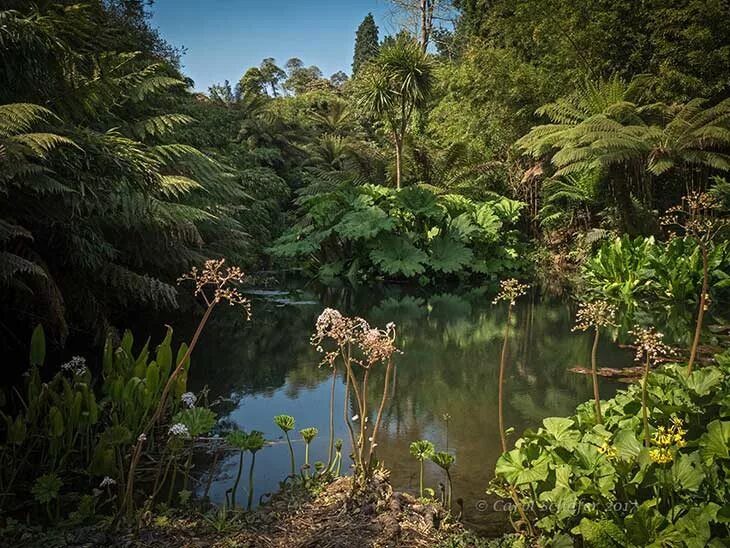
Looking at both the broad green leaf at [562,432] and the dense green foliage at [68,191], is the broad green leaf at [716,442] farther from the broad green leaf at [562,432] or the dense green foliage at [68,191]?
the dense green foliage at [68,191]

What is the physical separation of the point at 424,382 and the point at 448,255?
568 centimetres

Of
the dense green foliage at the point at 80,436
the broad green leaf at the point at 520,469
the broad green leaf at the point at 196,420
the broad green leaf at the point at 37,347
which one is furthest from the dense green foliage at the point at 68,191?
the broad green leaf at the point at 520,469

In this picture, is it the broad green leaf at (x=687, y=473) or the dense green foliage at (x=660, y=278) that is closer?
the broad green leaf at (x=687, y=473)

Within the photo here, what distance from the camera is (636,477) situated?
57.2 inches

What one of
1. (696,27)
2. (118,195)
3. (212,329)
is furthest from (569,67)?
(118,195)

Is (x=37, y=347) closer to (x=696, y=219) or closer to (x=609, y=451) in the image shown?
(x=609, y=451)

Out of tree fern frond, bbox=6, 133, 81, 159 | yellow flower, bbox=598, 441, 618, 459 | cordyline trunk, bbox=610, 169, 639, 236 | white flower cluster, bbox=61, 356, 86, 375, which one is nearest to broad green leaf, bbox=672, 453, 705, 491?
yellow flower, bbox=598, 441, 618, 459

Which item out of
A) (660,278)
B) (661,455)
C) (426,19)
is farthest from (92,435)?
(426,19)

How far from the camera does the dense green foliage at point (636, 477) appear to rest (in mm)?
1330

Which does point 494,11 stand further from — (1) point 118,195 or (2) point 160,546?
(2) point 160,546

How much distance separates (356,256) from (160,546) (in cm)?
807

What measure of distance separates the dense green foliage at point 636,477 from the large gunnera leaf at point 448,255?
22.9 ft

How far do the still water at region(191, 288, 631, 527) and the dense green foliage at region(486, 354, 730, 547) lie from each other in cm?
34

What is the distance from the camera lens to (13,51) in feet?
8.80
